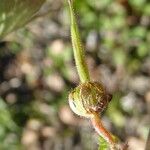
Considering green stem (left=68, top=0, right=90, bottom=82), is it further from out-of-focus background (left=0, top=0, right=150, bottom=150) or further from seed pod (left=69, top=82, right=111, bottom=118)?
out-of-focus background (left=0, top=0, right=150, bottom=150)

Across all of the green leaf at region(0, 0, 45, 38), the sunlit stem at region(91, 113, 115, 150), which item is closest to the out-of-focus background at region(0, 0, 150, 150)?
the green leaf at region(0, 0, 45, 38)

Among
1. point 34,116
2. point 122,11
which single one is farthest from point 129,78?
point 34,116

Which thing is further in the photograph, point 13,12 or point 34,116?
point 34,116

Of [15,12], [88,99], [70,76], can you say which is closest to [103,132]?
[88,99]

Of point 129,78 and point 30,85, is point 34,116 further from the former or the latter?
point 129,78

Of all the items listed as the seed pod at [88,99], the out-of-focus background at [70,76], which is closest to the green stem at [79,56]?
the seed pod at [88,99]

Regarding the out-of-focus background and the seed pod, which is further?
the out-of-focus background

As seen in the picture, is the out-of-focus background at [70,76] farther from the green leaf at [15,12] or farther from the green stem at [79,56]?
the green stem at [79,56]
